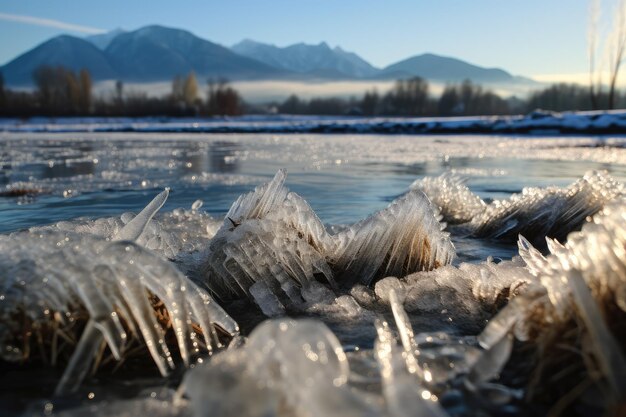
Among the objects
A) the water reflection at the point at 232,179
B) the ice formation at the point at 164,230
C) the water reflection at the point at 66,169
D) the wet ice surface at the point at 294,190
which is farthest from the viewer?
the water reflection at the point at 66,169

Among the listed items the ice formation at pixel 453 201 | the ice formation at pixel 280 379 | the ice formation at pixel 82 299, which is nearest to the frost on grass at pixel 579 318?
the ice formation at pixel 280 379

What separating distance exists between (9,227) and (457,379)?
3770mm

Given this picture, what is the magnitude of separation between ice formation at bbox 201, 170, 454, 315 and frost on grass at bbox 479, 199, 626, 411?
1008 millimetres

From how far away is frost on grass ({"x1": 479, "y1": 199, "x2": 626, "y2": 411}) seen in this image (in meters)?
0.98

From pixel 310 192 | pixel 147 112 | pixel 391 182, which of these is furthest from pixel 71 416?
pixel 147 112

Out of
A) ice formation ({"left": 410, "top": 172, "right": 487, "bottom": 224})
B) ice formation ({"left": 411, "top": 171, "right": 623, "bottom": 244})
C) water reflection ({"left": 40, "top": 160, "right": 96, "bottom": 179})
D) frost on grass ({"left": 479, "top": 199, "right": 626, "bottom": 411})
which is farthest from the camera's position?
water reflection ({"left": 40, "top": 160, "right": 96, "bottom": 179})

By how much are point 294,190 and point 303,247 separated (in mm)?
4094

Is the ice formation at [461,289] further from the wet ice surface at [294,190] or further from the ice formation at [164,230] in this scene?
the ice formation at [164,230]

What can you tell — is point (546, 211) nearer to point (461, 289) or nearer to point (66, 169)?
point (461, 289)

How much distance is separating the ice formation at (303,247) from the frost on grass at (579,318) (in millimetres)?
1008

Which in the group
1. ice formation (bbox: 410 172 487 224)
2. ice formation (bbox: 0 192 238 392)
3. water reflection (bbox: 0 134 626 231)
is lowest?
water reflection (bbox: 0 134 626 231)

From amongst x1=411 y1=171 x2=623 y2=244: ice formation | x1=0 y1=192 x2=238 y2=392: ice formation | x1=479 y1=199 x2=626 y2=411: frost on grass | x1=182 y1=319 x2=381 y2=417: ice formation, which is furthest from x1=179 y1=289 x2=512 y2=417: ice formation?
x1=411 y1=171 x2=623 y2=244: ice formation

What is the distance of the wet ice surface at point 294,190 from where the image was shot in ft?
3.92

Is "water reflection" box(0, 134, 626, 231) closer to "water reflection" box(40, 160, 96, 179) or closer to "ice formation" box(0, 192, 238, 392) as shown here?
"water reflection" box(40, 160, 96, 179)
